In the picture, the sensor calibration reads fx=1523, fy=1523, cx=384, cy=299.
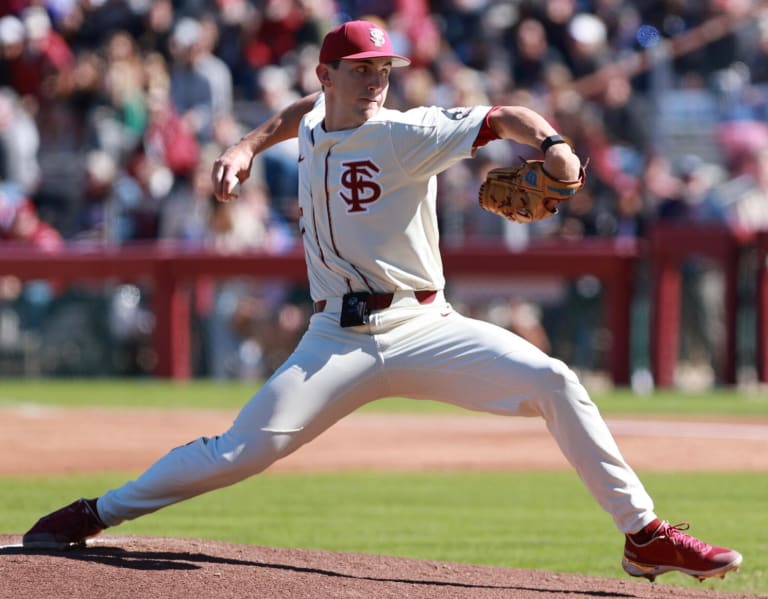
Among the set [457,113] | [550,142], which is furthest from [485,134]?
[550,142]

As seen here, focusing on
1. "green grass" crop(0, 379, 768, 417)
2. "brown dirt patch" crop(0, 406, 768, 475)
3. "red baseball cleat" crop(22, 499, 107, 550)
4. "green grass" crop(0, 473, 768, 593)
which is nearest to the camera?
"red baseball cleat" crop(22, 499, 107, 550)

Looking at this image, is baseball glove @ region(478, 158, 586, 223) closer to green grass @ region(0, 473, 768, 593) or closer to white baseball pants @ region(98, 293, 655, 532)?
white baseball pants @ region(98, 293, 655, 532)

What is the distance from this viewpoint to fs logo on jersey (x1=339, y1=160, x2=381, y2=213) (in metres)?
5.29

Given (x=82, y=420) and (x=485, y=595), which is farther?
(x=82, y=420)

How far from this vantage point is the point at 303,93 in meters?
18.2

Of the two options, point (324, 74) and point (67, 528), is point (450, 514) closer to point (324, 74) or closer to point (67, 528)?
point (67, 528)

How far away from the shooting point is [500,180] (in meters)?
5.29

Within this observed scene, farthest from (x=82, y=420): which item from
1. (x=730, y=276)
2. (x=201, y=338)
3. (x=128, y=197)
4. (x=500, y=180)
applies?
(x=500, y=180)

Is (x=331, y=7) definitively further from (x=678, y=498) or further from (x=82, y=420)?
(x=678, y=498)

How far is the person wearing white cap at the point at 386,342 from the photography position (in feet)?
17.1

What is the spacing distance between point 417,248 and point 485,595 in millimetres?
1223

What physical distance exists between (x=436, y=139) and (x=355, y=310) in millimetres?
661

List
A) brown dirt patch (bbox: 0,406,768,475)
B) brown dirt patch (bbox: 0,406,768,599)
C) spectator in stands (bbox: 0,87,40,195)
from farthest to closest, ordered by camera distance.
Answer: spectator in stands (bbox: 0,87,40,195), brown dirt patch (bbox: 0,406,768,475), brown dirt patch (bbox: 0,406,768,599)

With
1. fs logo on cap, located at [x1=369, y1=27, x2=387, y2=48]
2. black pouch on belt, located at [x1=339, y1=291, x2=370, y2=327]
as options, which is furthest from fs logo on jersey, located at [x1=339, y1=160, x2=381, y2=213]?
fs logo on cap, located at [x1=369, y1=27, x2=387, y2=48]
